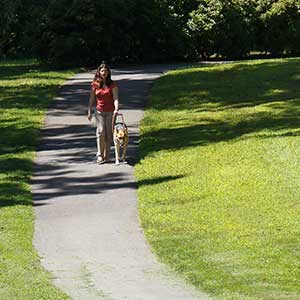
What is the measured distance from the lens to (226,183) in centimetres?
1597

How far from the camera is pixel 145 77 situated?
30656 millimetres

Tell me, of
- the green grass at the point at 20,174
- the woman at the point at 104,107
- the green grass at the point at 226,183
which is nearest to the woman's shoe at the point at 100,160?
the woman at the point at 104,107

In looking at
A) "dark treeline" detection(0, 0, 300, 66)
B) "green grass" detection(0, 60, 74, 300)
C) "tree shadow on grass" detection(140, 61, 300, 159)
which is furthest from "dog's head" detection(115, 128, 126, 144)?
"dark treeline" detection(0, 0, 300, 66)

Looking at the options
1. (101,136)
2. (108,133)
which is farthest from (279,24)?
(101,136)

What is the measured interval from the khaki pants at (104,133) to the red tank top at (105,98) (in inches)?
3.8

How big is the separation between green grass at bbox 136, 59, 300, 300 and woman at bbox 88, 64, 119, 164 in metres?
0.78

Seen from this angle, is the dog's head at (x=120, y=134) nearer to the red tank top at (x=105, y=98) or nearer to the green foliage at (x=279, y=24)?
the red tank top at (x=105, y=98)

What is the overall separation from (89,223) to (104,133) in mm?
4710

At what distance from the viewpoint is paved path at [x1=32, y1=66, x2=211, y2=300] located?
10.1m

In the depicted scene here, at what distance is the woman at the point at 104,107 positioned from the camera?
708 inches

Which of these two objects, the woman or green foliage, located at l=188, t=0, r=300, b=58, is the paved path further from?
green foliage, located at l=188, t=0, r=300, b=58

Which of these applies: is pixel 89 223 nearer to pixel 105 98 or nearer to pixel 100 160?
pixel 100 160

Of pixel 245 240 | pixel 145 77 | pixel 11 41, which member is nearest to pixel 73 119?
pixel 145 77

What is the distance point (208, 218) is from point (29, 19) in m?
26.6
